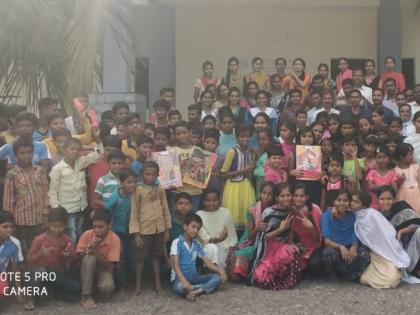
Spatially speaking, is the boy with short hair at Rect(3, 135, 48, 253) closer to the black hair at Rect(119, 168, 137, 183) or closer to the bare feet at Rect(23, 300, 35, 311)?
the bare feet at Rect(23, 300, 35, 311)

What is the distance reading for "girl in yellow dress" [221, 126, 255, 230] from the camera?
225 inches

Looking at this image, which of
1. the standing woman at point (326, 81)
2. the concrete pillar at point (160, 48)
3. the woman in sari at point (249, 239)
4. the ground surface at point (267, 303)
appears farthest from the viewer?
the concrete pillar at point (160, 48)

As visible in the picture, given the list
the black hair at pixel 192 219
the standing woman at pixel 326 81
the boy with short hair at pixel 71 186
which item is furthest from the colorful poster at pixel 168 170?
the standing woman at pixel 326 81

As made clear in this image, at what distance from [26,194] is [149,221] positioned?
1070mm

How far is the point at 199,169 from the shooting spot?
18.4ft

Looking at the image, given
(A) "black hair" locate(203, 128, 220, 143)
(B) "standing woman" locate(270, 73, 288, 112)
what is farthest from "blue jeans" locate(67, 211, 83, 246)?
(B) "standing woman" locate(270, 73, 288, 112)

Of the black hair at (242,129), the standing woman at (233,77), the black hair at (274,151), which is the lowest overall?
the black hair at (274,151)

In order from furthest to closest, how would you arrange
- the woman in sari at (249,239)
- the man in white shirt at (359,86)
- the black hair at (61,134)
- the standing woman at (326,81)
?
the standing woman at (326,81) < the man in white shirt at (359,86) < the black hair at (61,134) < the woman in sari at (249,239)

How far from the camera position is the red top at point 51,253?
4754 millimetres

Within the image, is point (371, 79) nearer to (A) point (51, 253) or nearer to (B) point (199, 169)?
(B) point (199, 169)

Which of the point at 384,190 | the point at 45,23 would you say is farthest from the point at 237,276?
the point at 45,23

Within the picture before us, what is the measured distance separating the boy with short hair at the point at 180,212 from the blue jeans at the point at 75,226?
0.85 m

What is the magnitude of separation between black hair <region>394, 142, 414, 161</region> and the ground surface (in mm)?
1313

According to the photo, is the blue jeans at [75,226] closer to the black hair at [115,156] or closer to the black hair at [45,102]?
the black hair at [115,156]
